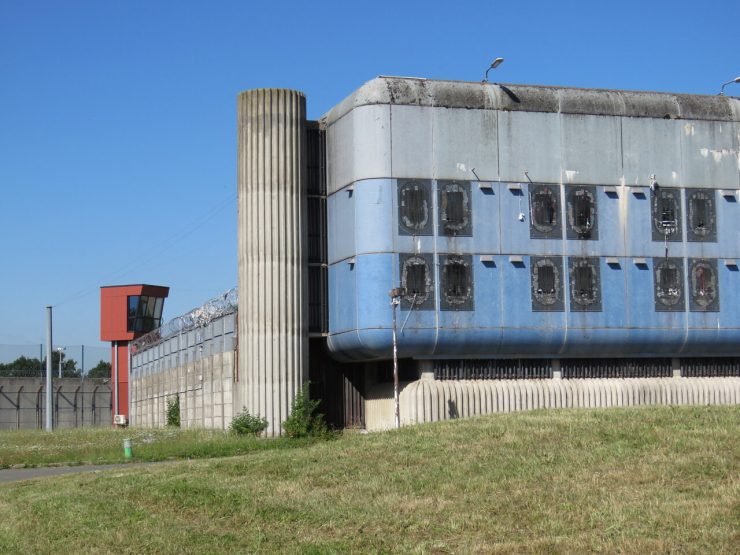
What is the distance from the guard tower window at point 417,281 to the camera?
154 feet

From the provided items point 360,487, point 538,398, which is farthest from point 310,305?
point 360,487

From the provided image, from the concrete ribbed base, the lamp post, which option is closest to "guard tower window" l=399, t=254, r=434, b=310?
the lamp post

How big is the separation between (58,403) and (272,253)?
58772 millimetres

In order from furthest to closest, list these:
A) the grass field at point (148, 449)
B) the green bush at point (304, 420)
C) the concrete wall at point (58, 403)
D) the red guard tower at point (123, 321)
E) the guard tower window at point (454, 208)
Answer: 1. the red guard tower at point (123, 321)
2. the concrete wall at point (58, 403)
3. the green bush at point (304, 420)
4. the guard tower window at point (454, 208)
5. the grass field at point (148, 449)

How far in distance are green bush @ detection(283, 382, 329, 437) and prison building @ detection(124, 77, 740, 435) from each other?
72cm

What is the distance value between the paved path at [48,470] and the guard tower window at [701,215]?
85.1 ft

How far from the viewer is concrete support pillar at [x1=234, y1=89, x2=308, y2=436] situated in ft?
161

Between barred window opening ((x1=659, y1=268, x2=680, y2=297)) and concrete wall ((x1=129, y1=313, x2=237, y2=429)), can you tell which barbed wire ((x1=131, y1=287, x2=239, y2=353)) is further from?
barred window opening ((x1=659, y1=268, x2=680, y2=297))

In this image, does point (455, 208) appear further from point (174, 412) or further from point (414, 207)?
point (174, 412)

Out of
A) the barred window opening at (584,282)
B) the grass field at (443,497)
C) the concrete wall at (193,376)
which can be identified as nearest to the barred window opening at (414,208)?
the barred window opening at (584,282)

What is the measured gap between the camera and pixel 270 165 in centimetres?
5016

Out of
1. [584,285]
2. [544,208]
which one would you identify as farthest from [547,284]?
[544,208]

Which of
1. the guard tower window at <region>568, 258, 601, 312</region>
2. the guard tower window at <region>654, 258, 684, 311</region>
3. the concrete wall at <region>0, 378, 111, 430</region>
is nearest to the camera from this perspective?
the guard tower window at <region>568, 258, 601, 312</region>

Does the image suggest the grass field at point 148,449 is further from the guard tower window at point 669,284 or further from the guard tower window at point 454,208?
the guard tower window at point 669,284
